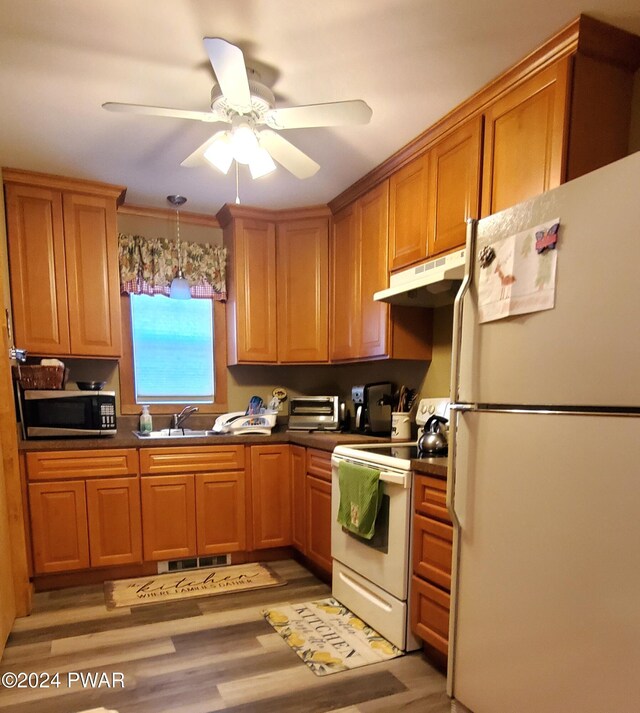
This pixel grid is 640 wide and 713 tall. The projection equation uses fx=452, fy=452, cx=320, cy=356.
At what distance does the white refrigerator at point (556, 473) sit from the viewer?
113cm

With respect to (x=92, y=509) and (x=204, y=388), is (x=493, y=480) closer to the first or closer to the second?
(x=92, y=509)

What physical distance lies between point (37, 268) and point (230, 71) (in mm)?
2023

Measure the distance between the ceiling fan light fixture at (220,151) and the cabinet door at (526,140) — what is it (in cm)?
116

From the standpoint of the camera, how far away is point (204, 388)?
3.67 metres

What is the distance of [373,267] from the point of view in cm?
292

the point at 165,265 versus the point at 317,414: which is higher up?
the point at 165,265

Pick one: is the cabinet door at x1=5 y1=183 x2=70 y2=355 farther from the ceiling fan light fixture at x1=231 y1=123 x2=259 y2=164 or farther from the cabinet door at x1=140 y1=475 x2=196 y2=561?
the ceiling fan light fixture at x1=231 y1=123 x2=259 y2=164

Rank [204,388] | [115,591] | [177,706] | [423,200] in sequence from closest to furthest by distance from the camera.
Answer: [177,706] → [423,200] → [115,591] → [204,388]

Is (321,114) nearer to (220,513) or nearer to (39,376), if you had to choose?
(39,376)

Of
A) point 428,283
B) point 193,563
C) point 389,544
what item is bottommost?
point 193,563

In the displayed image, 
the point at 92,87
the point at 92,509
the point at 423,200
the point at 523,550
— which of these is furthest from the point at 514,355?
the point at 92,509

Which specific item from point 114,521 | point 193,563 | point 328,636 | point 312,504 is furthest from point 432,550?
point 114,521

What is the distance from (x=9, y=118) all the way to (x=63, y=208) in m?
0.79

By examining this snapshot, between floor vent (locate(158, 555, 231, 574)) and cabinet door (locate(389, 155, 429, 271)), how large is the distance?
87.9 inches
